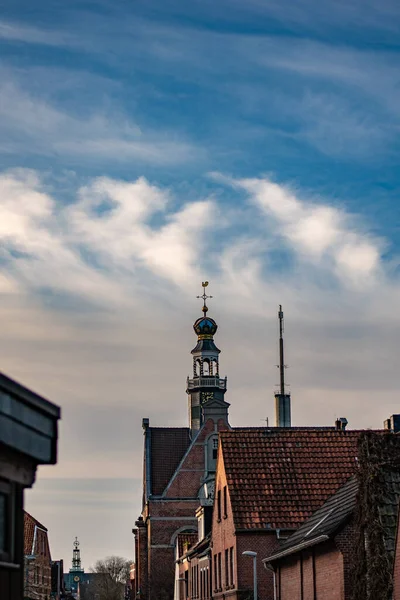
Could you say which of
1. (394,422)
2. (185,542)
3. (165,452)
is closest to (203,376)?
(165,452)

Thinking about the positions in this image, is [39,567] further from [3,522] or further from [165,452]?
[3,522]

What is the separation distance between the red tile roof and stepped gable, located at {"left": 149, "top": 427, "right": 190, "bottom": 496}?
4223cm

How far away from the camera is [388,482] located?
971 inches

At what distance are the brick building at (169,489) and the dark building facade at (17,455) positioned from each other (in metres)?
62.4

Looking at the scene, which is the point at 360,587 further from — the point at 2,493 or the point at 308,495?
the point at 2,493

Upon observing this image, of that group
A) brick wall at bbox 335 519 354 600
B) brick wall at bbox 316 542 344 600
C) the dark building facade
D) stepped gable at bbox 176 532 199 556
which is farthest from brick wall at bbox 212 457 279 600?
the dark building facade

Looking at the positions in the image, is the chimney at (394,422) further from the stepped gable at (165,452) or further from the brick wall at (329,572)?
the stepped gable at (165,452)

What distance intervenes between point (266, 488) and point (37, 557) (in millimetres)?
61667

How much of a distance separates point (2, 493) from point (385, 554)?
49.5 feet

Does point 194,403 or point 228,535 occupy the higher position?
point 194,403

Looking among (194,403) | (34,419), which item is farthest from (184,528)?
(34,419)

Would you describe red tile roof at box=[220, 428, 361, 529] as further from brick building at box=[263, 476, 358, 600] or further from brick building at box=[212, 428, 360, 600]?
brick building at box=[263, 476, 358, 600]

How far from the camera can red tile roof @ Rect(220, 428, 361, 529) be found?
35.5m

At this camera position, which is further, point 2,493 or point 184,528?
point 184,528
